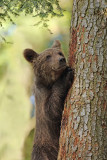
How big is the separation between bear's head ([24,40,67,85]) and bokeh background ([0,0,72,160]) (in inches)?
206

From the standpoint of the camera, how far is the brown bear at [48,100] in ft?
13.2

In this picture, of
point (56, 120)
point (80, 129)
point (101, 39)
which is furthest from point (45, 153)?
point (101, 39)

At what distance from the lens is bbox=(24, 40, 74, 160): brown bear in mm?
4016

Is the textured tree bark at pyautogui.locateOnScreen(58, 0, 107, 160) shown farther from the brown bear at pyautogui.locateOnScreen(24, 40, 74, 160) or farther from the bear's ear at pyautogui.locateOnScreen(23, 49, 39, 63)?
the bear's ear at pyautogui.locateOnScreen(23, 49, 39, 63)

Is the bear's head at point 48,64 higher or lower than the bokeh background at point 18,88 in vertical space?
higher

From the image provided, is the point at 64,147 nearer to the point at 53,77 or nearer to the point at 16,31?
the point at 53,77

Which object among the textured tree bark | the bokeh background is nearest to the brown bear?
the textured tree bark

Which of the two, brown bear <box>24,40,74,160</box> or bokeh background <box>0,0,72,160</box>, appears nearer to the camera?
brown bear <box>24,40,74,160</box>

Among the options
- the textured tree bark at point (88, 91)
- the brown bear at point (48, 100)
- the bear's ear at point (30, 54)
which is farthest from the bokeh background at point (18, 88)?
the textured tree bark at point (88, 91)

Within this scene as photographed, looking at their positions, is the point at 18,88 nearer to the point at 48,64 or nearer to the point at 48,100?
the point at 48,64

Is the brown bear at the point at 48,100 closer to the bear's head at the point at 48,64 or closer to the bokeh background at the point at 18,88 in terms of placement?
the bear's head at the point at 48,64

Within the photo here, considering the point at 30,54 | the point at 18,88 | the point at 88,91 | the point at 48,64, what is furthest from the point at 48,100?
the point at 18,88

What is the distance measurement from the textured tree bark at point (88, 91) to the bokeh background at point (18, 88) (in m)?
6.73

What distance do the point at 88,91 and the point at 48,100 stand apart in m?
1.23
